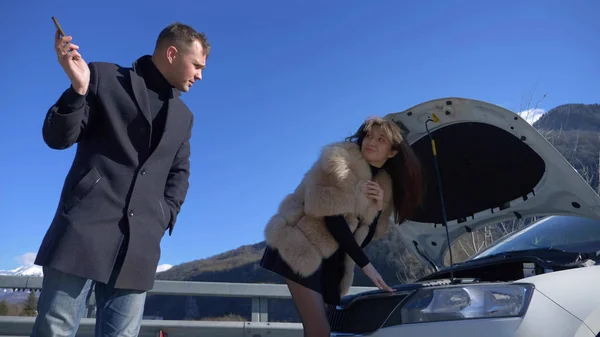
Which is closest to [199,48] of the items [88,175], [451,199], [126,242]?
[88,175]

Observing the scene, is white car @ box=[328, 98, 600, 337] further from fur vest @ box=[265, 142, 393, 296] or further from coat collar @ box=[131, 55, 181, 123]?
coat collar @ box=[131, 55, 181, 123]

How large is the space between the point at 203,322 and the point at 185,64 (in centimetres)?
358

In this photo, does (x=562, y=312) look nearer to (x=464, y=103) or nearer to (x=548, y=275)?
(x=548, y=275)

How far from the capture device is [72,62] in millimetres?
2053

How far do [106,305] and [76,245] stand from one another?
0.34 m

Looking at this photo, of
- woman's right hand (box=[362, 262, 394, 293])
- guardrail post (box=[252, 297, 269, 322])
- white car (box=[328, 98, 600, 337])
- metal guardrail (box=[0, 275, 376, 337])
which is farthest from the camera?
guardrail post (box=[252, 297, 269, 322])

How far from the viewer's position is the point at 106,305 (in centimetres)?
226

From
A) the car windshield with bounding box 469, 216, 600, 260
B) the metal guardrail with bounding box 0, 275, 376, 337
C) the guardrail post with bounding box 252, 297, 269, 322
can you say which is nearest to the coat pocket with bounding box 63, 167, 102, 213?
the car windshield with bounding box 469, 216, 600, 260

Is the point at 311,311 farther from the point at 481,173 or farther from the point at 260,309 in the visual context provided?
the point at 260,309

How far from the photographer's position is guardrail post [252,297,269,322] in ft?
18.1

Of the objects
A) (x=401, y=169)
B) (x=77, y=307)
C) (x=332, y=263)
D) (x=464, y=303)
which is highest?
(x=401, y=169)

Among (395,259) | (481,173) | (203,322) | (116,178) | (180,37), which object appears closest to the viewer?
(116,178)

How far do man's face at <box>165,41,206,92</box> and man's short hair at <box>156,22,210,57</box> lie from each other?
22mm

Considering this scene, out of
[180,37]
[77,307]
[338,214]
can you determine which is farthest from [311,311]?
[180,37]
